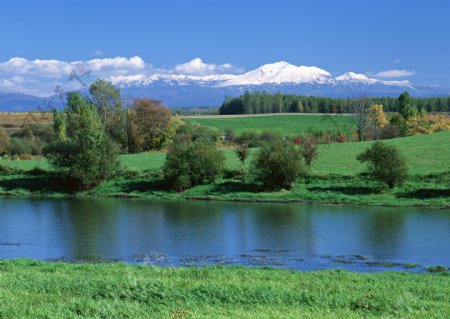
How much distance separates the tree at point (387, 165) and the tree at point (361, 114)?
44.0 meters

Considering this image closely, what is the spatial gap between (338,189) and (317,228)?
682 inches

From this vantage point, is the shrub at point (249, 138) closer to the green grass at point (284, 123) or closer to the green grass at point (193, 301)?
the green grass at point (284, 123)

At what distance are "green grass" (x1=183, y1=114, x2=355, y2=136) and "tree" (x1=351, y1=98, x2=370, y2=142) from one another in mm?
12685

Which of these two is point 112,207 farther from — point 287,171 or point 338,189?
point 338,189

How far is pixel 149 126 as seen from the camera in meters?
87.0

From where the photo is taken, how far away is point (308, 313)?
33.4 ft

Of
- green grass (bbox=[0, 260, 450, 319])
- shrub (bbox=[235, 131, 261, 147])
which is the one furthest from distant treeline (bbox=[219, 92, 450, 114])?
green grass (bbox=[0, 260, 450, 319])

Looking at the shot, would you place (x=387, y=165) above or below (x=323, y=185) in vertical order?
above

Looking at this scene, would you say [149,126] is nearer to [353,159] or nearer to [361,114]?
[353,159]

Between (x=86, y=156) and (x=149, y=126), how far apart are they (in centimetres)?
2926

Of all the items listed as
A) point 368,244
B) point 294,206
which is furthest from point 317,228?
point 294,206

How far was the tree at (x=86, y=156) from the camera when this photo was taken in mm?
58250

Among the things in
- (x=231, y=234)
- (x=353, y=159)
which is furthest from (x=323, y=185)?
(x=231, y=234)

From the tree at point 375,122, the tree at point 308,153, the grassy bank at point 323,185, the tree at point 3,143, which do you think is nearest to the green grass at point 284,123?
the tree at point 375,122
